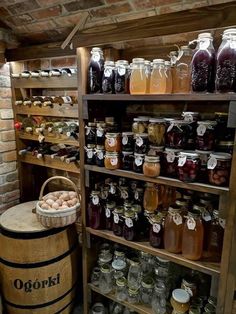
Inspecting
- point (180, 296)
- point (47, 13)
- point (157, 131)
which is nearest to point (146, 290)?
point (180, 296)

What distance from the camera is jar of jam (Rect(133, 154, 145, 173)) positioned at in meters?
1.25

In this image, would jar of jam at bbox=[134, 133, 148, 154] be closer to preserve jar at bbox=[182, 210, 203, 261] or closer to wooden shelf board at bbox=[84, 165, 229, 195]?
wooden shelf board at bbox=[84, 165, 229, 195]

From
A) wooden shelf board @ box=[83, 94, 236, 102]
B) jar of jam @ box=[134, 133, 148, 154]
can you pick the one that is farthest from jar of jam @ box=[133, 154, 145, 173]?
wooden shelf board @ box=[83, 94, 236, 102]

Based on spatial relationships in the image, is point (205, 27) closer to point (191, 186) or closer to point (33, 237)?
point (191, 186)

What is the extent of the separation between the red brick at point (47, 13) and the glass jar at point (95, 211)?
103cm

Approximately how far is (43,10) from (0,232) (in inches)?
50.9

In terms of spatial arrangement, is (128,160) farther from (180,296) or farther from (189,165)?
(180,296)

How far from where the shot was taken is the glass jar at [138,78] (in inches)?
47.0

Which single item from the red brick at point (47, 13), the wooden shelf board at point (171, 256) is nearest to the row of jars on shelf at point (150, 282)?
the wooden shelf board at point (171, 256)

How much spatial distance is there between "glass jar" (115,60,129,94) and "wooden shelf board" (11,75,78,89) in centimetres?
46

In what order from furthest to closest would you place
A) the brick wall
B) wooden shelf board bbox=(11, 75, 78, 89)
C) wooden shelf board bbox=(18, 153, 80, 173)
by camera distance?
the brick wall → wooden shelf board bbox=(18, 153, 80, 173) → wooden shelf board bbox=(11, 75, 78, 89)

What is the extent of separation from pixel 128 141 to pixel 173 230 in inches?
18.6

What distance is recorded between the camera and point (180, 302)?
1.28m

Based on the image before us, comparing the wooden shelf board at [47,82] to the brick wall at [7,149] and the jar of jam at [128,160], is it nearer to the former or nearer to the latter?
the brick wall at [7,149]
